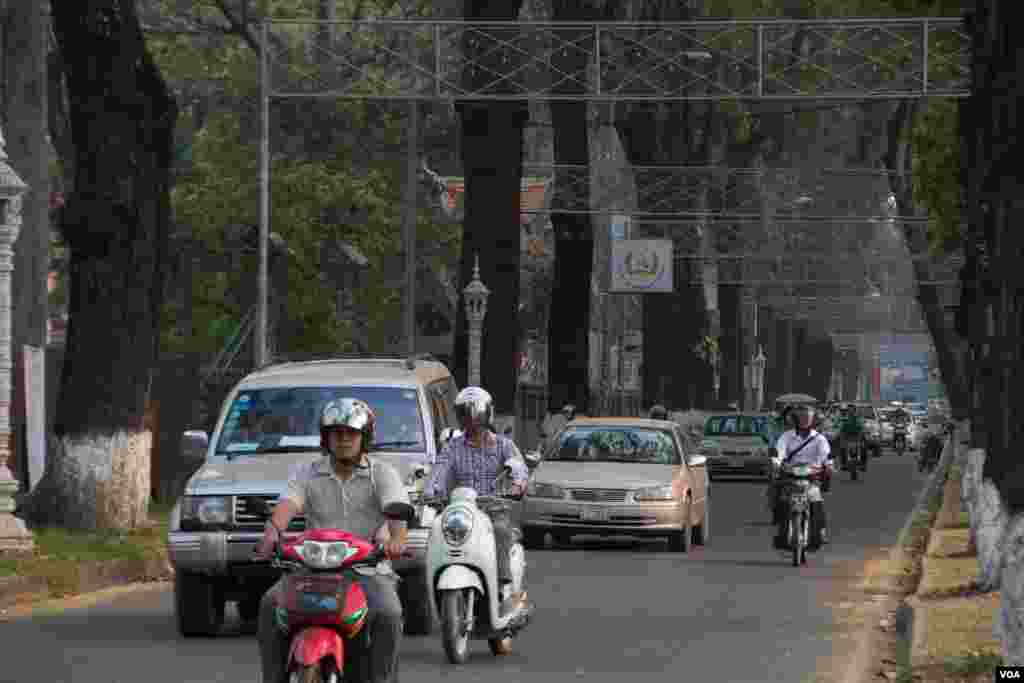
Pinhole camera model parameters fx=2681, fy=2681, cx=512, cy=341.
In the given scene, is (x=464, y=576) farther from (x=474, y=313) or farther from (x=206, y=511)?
(x=474, y=313)

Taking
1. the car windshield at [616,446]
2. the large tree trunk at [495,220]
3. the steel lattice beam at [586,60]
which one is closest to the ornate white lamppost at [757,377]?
the steel lattice beam at [586,60]

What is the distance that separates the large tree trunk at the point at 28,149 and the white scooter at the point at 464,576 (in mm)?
16668

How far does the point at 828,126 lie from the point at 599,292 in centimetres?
1072

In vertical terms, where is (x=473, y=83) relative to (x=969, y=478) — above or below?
above

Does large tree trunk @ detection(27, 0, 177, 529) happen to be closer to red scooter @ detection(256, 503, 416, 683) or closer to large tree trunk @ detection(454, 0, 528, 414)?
red scooter @ detection(256, 503, 416, 683)

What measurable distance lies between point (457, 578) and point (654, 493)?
13.6 meters

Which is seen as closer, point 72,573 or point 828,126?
point 72,573

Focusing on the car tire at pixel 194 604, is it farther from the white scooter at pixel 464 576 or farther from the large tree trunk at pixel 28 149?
the large tree trunk at pixel 28 149

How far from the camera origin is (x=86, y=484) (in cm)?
2598

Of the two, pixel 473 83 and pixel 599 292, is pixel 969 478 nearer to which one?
pixel 473 83

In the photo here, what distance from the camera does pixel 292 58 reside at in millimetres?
43875

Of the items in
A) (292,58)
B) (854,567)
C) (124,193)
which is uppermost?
(292,58)

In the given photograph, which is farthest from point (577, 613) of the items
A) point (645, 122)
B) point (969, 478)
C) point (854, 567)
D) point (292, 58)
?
point (645, 122)

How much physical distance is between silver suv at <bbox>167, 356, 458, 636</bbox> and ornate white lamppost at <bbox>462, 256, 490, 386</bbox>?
780 inches
